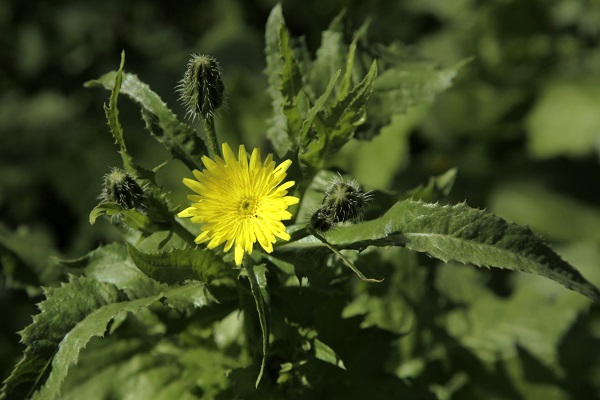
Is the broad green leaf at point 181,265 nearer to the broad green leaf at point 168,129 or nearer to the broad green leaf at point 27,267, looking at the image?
the broad green leaf at point 168,129

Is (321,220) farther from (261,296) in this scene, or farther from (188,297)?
(188,297)

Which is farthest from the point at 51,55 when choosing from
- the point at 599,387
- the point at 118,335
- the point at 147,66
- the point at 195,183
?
the point at 599,387

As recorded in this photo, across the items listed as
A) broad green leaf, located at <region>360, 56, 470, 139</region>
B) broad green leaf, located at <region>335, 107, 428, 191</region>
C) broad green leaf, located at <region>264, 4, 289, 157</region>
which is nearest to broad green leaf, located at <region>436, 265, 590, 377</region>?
broad green leaf, located at <region>335, 107, 428, 191</region>

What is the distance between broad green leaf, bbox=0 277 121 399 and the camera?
1.90 meters

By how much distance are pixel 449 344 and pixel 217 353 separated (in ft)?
4.00

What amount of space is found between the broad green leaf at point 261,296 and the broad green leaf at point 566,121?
3353 millimetres

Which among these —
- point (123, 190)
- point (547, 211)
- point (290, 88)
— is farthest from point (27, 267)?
point (547, 211)

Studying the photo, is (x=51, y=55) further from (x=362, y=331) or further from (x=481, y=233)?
(x=481, y=233)

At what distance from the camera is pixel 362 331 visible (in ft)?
7.94

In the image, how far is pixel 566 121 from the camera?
4785 millimetres

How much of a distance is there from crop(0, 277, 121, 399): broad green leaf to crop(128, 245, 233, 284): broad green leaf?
229 mm

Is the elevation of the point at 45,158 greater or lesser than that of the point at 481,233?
greater

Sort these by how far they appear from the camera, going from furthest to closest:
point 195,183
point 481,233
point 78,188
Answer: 1. point 78,188
2. point 195,183
3. point 481,233

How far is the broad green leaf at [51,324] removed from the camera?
6.23ft
